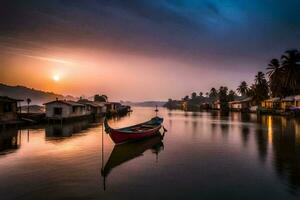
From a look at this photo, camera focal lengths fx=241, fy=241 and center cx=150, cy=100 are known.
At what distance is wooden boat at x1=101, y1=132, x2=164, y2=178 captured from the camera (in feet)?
58.0

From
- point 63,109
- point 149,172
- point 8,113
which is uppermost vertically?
point 63,109

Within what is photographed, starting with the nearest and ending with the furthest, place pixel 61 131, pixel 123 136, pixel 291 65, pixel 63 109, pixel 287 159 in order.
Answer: pixel 287 159
pixel 123 136
pixel 61 131
pixel 63 109
pixel 291 65

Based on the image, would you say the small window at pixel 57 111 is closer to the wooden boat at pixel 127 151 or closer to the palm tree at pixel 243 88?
the wooden boat at pixel 127 151

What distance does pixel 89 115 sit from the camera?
67750 mm

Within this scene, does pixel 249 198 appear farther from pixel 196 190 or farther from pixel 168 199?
pixel 168 199

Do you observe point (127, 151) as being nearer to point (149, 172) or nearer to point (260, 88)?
point (149, 172)

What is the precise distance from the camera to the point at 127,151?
2259 cm

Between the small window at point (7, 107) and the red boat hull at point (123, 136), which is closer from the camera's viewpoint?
the red boat hull at point (123, 136)

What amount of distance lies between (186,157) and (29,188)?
39.9ft

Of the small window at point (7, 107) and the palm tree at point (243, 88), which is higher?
the palm tree at point (243, 88)

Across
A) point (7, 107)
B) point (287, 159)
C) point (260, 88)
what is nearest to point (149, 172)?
point (287, 159)

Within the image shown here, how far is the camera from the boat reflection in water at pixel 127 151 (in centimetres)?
1736

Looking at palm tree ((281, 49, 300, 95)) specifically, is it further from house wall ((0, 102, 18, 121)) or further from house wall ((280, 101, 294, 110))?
house wall ((0, 102, 18, 121))

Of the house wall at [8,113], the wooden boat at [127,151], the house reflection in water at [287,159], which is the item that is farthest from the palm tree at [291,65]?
the house wall at [8,113]
